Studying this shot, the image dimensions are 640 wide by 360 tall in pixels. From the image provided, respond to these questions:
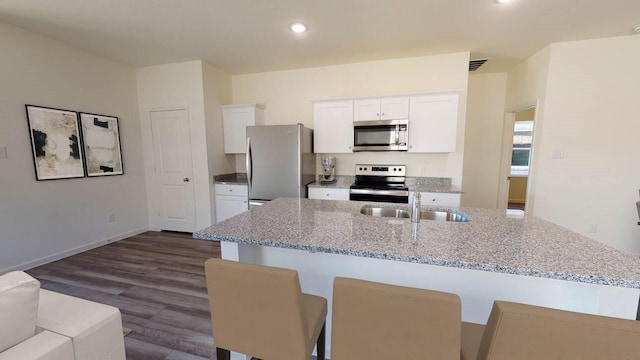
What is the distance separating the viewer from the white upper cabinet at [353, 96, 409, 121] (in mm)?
3432

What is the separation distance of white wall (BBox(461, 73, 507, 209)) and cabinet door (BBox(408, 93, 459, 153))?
1.25 metres

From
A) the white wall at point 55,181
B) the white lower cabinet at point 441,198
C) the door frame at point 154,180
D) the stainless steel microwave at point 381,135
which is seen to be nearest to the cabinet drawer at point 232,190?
the door frame at point 154,180

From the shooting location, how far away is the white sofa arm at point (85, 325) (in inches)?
37.7

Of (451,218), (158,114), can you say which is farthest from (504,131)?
(158,114)

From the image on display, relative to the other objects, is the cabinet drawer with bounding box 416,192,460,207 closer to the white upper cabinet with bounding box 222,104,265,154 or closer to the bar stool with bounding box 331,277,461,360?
the bar stool with bounding box 331,277,461,360

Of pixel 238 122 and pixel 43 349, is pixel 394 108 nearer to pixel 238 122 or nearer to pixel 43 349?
pixel 238 122

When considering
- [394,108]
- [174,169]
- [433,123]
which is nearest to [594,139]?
[433,123]

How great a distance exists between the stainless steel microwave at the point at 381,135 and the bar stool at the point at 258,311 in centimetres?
273

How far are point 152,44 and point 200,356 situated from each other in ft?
11.2

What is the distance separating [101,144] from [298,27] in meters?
3.11

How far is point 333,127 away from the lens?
12.3ft

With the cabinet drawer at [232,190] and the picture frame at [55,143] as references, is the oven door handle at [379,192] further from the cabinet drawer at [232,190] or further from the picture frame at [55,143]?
the picture frame at [55,143]

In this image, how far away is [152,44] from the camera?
10.4 feet

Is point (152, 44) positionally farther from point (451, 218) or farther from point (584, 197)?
point (584, 197)
